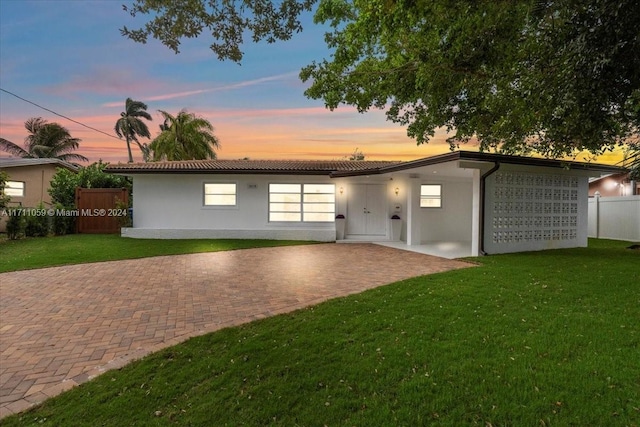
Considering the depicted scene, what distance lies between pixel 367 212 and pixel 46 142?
31.6m

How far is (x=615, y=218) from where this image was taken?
14219 millimetres

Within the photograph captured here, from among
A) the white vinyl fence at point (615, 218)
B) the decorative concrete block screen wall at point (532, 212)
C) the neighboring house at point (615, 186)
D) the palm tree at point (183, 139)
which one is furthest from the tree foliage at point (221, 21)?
the palm tree at point (183, 139)

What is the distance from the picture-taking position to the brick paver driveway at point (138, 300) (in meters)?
3.48

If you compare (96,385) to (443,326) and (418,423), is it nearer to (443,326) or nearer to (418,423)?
(418,423)

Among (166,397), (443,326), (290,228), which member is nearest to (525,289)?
(443,326)

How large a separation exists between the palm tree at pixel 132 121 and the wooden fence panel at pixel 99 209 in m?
19.1

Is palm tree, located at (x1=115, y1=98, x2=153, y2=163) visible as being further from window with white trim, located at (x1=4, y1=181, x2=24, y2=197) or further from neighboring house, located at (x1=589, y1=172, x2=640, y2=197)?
neighboring house, located at (x1=589, y1=172, x2=640, y2=197)

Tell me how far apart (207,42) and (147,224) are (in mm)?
11822

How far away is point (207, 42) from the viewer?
4.22 meters

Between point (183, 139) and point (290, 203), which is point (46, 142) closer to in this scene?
point (183, 139)

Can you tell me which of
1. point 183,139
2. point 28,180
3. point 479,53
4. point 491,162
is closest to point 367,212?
point 491,162

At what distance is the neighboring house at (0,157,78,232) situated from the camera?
56.9 ft

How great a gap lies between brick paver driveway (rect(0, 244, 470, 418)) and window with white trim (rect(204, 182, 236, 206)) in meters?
4.48

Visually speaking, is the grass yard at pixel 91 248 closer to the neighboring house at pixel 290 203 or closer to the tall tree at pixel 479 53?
the neighboring house at pixel 290 203
